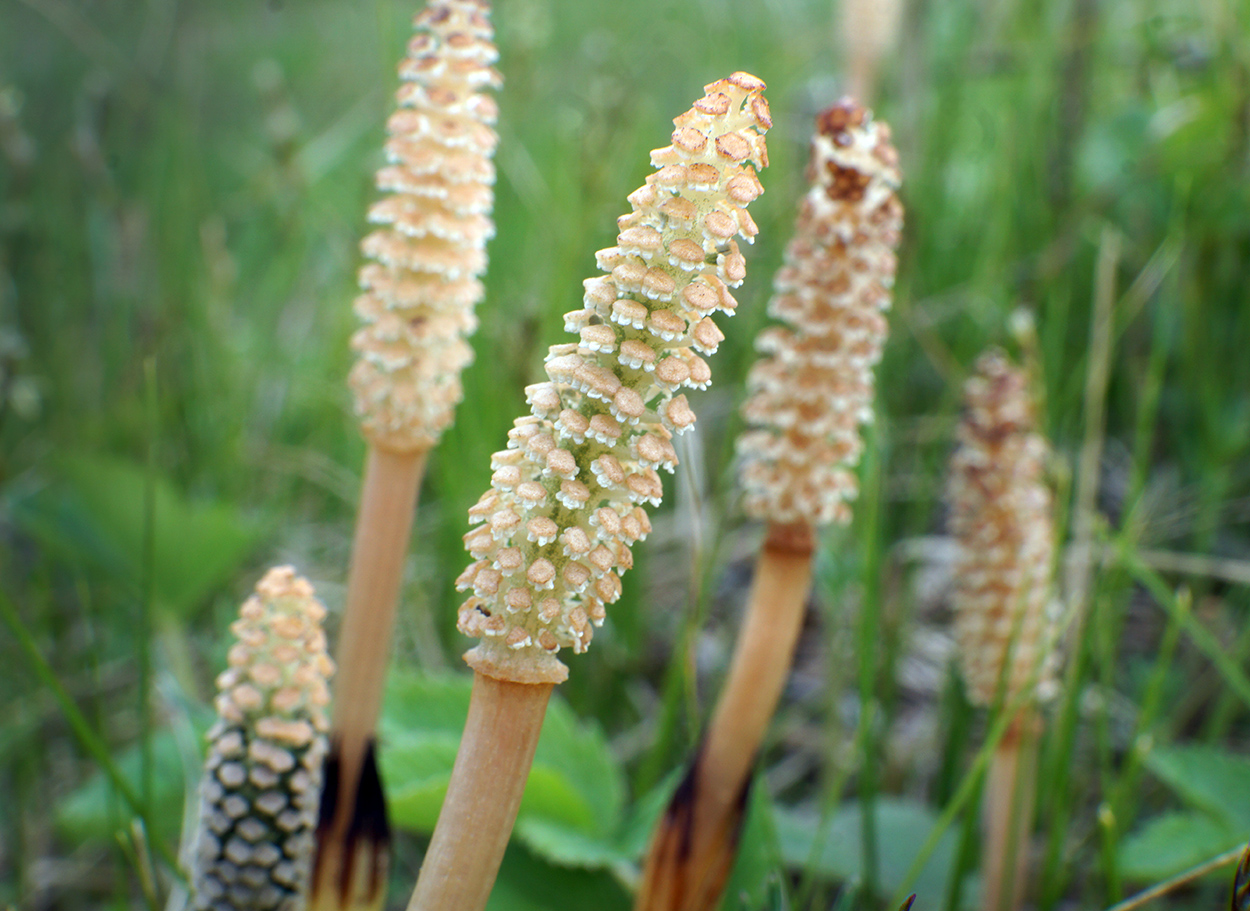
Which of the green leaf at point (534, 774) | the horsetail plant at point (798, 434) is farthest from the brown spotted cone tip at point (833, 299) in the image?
the green leaf at point (534, 774)

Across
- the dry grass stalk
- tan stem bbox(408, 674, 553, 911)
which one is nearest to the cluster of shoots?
tan stem bbox(408, 674, 553, 911)

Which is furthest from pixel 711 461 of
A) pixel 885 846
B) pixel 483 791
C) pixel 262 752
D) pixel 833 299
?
pixel 483 791

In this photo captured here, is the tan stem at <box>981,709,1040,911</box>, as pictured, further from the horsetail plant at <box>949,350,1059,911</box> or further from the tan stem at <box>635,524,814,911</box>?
the tan stem at <box>635,524,814,911</box>

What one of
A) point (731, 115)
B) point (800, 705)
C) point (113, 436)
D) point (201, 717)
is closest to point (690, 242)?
point (731, 115)

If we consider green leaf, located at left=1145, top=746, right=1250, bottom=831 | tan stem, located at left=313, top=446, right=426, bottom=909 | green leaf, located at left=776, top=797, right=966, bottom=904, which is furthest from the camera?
green leaf, located at left=776, top=797, right=966, bottom=904

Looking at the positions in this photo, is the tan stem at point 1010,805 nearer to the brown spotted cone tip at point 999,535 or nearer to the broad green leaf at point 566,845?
the brown spotted cone tip at point 999,535

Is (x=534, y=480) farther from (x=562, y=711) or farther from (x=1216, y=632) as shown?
(x=1216, y=632)
